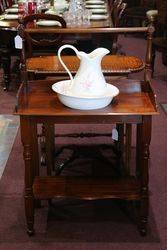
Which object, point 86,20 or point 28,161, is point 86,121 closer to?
point 28,161

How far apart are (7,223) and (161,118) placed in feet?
5.98

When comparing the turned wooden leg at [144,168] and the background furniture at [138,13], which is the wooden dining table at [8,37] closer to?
the turned wooden leg at [144,168]

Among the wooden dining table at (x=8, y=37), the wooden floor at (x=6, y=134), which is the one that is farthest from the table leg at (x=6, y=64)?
the wooden floor at (x=6, y=134)

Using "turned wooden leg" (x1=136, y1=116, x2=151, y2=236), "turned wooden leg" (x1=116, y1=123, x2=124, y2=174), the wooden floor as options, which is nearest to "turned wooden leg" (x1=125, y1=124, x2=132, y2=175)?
"turned wooden leg" (x1=116, y1=123, x2=124, y2=174)

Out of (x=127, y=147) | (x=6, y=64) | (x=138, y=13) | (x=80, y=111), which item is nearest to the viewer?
(x=80, y=111)

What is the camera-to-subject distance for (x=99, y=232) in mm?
2133

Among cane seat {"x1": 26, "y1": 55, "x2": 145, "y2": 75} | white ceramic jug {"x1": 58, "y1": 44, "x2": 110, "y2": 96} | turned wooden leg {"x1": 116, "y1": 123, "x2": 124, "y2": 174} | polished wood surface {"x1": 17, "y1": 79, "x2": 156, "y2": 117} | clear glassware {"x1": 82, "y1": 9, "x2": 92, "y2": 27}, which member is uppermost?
clear glassware {"x1": 82, "y1": 9, "x2": 92, "y2": 27}

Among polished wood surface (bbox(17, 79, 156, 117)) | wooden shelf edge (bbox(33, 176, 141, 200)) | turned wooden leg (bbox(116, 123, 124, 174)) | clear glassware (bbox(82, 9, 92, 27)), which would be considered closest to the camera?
polished wood surface (bbox(17, 79, 156, 117))

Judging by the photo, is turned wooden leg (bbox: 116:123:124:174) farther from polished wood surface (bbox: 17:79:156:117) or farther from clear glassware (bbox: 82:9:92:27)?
clear glassware (bbox: 82:9:92:27)

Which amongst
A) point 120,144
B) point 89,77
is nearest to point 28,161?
point 89,77

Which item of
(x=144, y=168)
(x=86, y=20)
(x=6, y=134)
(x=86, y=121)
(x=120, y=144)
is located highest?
(x=86, y=20)

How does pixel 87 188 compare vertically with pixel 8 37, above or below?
below

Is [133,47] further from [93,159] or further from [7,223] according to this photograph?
[7,223]

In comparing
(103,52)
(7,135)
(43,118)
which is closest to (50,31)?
(103,52)
